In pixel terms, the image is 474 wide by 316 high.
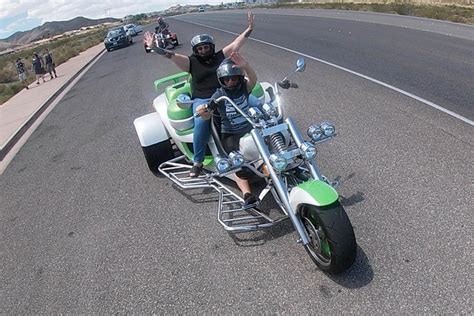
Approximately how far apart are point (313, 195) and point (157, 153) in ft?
10.7

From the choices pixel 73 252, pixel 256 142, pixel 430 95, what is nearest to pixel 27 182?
pixel 73 252

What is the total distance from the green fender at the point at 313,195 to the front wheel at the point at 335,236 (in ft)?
0.14

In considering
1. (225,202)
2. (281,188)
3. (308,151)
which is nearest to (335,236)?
(281,188)

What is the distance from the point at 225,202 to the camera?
475 centimetres

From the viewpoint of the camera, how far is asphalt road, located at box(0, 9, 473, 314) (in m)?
3.34

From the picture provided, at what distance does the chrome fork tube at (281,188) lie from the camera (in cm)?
354

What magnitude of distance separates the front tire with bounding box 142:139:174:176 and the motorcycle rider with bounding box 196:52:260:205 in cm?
143

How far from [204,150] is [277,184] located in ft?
5.49

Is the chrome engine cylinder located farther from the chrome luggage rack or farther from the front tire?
the front tire

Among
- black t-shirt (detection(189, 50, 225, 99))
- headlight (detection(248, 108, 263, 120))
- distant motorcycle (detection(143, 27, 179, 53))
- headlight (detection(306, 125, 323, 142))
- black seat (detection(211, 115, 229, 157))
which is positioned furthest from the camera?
distant motorcycle (detection(143, 27, 179, 53))

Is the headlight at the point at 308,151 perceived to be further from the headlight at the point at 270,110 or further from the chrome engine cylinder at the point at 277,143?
the headlight at the point at 270,110

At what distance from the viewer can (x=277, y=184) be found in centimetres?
376

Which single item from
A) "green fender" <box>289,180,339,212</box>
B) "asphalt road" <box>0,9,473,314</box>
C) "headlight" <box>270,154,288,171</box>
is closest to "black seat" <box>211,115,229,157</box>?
"asphalt road" <box>0,9,473,314</box>

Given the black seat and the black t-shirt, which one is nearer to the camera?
the black seat
